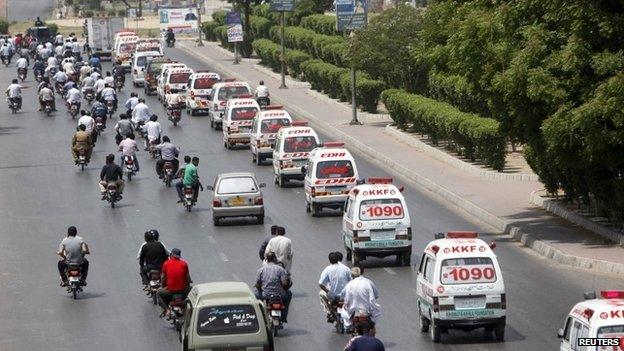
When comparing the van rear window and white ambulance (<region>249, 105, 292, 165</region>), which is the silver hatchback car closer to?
white ambulance (<region>249, 105, 292, 165</region>)

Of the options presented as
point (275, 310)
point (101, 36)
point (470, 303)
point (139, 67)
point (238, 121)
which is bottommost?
point (101, 36)

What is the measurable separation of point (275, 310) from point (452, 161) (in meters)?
24.0

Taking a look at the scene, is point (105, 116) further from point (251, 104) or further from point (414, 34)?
point (414, 34)

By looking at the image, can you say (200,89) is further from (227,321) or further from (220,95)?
(227,321)

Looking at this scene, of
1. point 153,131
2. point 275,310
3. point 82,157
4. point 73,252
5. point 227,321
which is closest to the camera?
point 227,321

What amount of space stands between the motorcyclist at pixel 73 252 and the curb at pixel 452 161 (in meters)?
18.3

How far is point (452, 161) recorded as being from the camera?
164 feet

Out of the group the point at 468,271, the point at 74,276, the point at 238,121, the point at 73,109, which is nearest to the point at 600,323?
the point at 468,271

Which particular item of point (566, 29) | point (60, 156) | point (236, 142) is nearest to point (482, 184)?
point (566, 29)

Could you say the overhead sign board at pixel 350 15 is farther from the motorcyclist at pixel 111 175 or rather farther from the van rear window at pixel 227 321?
the van rear window at pixel 227 321

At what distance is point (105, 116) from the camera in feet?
202

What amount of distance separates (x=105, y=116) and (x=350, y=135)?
962 centimetres

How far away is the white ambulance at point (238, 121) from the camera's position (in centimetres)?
5684

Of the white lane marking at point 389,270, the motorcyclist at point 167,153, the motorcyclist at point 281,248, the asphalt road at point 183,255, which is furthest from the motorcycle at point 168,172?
the motorcyclist at point 281,248
